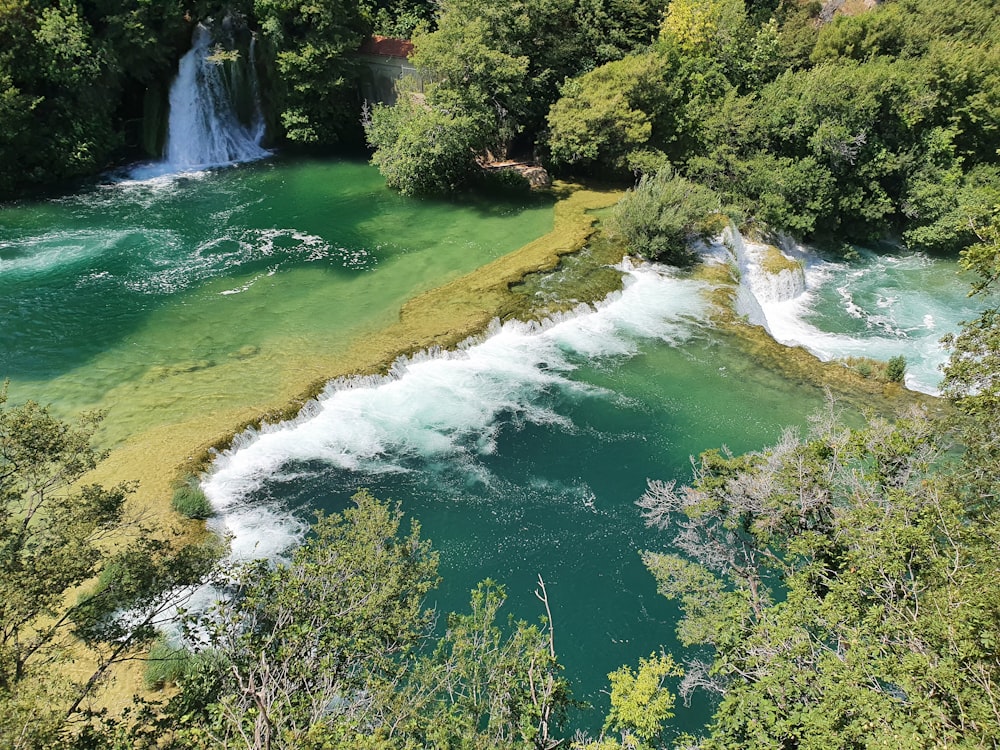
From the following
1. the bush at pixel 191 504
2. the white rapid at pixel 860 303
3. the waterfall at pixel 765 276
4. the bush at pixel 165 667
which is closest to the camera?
the bush at pixel 165 667

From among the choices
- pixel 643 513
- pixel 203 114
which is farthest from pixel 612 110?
pixel 203 114

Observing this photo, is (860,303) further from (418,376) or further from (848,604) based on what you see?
(848,604)

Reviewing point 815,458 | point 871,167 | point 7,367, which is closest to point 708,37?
point 871,167

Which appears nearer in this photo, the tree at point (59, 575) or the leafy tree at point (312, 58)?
the tree at point (59, 575)

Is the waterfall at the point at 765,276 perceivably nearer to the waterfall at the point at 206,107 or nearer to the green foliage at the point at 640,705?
the green foliage at the point at 640,705

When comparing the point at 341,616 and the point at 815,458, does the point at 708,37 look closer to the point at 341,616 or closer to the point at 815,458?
the point at 815,458

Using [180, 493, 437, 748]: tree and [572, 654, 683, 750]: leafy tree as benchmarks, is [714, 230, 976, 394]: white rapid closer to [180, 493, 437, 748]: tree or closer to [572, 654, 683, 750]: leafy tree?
[572, 654, 683, 750]: leafy tree

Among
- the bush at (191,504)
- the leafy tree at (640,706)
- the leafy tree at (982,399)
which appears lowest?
the bush at (191,504)

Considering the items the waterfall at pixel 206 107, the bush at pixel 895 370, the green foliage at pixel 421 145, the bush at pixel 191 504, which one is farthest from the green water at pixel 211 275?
the bush at pixel 895 370
